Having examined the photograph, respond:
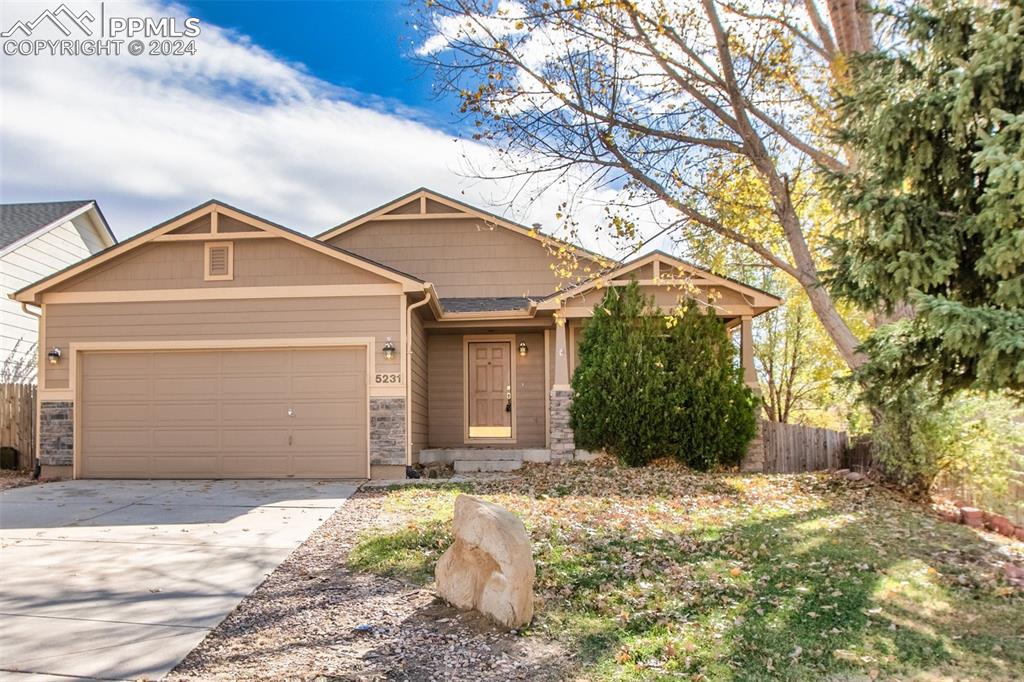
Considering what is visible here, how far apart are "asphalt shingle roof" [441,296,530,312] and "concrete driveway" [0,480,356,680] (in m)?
4.21

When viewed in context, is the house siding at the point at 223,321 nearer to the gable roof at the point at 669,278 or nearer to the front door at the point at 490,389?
the gable roof at the point at 669,278

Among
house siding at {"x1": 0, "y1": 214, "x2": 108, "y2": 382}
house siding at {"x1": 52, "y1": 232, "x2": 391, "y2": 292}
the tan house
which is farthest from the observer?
house siding at {"x1": 0, "y1": 214, "x2": 108, "y2": 382}

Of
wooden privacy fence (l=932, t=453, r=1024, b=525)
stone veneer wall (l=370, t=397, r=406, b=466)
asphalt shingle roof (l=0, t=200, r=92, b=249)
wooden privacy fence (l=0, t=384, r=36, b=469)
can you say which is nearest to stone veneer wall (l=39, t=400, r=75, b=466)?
wooden privacy fence (l=0, t=384, r=36, b=469)

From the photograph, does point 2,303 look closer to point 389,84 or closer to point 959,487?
point 389,84

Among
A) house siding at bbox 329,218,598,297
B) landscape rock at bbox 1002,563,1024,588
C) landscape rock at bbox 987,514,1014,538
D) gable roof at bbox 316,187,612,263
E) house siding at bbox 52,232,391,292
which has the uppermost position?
gable roof at bbox 316,187,612,263

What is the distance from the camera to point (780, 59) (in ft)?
26.5

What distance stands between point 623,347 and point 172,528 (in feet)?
23.4

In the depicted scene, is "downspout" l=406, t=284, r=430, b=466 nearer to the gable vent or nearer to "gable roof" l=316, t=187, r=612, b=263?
the gable vent

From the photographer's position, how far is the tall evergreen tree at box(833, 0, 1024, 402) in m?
4.59

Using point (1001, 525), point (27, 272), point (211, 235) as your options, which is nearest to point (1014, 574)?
point (1001, 525)

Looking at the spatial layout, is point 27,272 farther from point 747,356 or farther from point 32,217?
point 747,356

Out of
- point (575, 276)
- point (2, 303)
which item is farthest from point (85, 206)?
point (575, 276)

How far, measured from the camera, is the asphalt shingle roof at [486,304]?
41.1ft

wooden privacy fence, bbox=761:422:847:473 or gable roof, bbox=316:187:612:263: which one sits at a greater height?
gable roof, bbox=316:187:612:263
